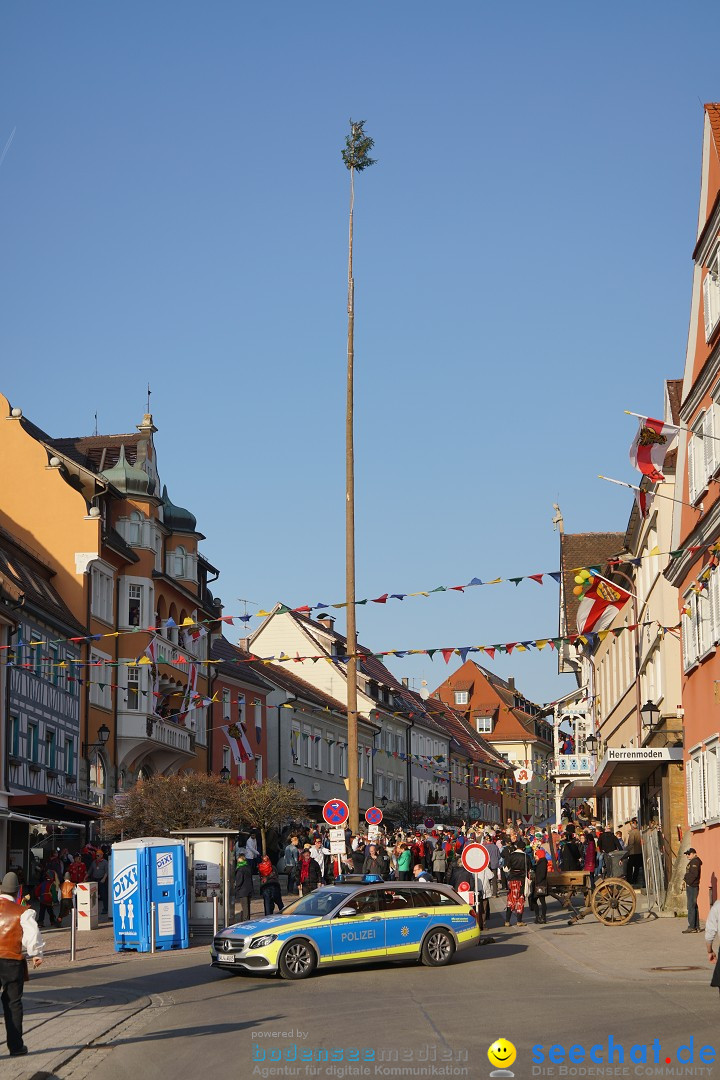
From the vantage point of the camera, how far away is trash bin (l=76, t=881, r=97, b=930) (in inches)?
1153

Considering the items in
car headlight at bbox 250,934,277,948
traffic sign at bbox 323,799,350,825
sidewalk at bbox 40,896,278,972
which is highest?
traffic sign at bbox 323,799,350,825

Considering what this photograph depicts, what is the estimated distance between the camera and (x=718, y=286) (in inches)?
1045

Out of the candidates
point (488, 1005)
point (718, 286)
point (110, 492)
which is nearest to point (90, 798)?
point (110, 492)

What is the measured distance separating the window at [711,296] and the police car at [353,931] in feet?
36.9

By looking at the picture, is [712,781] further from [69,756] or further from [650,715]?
[69,756]

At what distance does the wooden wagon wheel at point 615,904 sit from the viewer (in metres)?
27.5

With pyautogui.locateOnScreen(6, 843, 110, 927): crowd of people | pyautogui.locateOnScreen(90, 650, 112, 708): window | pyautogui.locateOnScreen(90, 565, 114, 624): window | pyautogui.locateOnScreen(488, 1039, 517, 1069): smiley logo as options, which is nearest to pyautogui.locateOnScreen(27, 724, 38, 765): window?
pyautogui.locateOnScreen(6, 843, 110, 927): crowd of people

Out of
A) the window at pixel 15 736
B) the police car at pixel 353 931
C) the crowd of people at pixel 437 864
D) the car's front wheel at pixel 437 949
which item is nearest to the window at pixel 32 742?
the window at pixel 15 736

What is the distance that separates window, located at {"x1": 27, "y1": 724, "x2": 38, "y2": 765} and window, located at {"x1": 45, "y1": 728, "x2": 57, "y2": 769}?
39.8 inches

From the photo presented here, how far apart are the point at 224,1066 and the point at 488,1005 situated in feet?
15.5

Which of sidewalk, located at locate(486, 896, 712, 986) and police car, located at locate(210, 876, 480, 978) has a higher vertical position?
police car, located at locate(210, 876, 480, 978)

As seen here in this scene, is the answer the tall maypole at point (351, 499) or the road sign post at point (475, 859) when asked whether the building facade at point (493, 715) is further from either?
the road sign post at point (475, 859)

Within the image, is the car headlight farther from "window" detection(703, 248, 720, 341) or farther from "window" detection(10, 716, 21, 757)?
"window" detection(10, 716, 21, 757)

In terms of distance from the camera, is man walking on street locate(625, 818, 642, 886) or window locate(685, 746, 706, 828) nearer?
window locate(685, 746, 706, 828)
